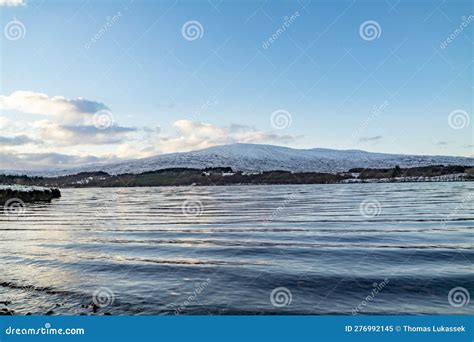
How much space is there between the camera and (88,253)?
17344 mm

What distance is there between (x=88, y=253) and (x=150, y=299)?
309 inches

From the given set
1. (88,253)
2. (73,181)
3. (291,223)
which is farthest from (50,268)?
(73,181)

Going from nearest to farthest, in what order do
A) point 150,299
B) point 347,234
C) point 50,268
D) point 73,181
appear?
point 150,299 → point 50,268 → point 347,234 → point 73,181

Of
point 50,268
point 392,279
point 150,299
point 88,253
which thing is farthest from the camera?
point 88,253

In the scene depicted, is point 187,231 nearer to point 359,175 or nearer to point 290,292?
point 290,292

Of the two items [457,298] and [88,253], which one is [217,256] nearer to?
[88,253]

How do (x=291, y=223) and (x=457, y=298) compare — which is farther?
(x=291, y=223)

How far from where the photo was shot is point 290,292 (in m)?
11.3

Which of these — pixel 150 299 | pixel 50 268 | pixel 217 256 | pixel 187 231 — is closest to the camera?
pixel 150 299

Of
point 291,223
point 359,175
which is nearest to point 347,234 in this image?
point 291,223

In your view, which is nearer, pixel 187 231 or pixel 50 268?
pixel 50 268

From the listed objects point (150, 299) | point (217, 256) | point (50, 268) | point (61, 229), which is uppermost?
point (61, 229)

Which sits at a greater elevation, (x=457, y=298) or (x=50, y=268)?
(x=50, y=268)

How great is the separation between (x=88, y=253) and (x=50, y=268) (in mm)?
2982
